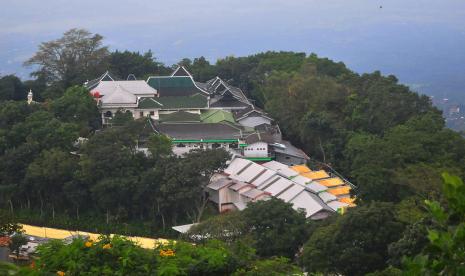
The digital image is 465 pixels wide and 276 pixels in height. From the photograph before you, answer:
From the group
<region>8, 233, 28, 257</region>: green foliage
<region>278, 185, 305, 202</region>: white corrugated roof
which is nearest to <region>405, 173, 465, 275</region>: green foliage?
<region>8, 233, 28, 257</region>: green foliage

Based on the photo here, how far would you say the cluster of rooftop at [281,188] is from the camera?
59.8 ft

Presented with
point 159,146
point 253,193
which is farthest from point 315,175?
point 159,146

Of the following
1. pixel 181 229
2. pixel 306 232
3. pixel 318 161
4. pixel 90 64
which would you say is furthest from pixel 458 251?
pixel 90 64

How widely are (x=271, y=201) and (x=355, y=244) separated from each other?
10.2 feet

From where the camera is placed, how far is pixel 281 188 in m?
19.0

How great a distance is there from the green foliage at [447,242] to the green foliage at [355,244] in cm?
907

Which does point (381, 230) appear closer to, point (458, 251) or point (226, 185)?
point (226, 185)

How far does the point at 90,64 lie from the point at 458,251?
2968cm

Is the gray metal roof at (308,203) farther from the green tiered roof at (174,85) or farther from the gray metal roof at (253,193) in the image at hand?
the green tiered roof at (174,85)

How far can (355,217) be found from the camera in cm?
1320

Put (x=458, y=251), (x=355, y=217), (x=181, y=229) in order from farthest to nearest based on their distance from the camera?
(x=181, y=229), (x=355, y=217), (x=458, y=251)

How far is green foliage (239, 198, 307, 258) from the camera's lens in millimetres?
15180

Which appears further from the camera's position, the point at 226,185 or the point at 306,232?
the point at 226,185

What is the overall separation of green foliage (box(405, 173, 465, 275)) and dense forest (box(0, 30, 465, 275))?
158 inches
